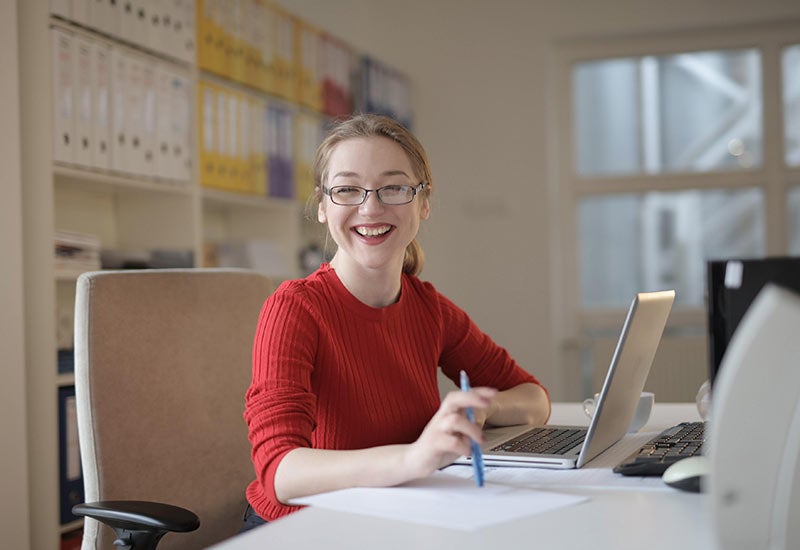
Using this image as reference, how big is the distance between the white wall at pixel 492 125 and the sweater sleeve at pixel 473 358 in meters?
3.14

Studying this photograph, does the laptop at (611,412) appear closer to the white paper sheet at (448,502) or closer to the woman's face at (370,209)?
the white paper sheet at (448,502)

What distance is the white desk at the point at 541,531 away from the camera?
93cm

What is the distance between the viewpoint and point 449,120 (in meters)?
5.13

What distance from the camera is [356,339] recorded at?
1534mm

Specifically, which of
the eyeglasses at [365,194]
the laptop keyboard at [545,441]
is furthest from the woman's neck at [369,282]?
the laptop keyboard at [545,441]

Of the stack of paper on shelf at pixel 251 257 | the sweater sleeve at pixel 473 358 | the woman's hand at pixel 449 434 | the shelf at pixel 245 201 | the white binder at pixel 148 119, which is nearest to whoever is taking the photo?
the woman's hand at pixel 449 434

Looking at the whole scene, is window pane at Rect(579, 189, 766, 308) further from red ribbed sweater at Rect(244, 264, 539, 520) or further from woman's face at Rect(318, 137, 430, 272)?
woman's face at Rect(318, 137, 430, 272)

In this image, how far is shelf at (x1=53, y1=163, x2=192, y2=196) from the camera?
2648mm

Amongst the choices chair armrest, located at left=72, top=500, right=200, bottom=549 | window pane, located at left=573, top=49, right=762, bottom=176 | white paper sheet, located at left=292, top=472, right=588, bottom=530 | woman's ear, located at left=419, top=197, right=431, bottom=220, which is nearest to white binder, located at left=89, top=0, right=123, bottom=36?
woman's ear, located at left=419, top=197, right=431, bottom=220

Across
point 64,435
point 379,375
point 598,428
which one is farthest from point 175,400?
A: point 64,435

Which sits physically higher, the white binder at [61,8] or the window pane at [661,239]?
the white binder at [61,8]

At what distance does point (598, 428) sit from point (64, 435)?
1.78m

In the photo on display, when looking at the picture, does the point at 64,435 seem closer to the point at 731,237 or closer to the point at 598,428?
the point at 598,428

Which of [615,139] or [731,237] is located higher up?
[615,139]
